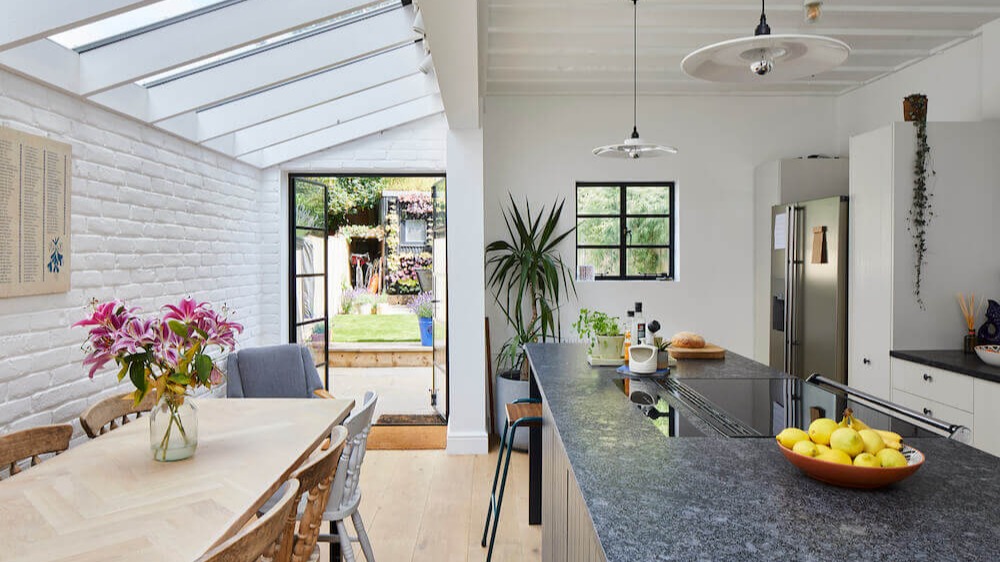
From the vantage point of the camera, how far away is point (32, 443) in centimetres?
213

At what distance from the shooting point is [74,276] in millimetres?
2662

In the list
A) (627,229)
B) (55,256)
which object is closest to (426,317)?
(627,229)

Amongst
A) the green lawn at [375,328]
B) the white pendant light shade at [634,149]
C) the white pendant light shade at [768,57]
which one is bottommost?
the green lawn at [375,328]

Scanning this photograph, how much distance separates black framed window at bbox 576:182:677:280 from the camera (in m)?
5.48

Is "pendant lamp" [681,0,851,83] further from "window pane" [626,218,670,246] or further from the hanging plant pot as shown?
"window pane" [626,218,670,246]

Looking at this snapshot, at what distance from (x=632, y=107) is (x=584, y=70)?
2.72ft

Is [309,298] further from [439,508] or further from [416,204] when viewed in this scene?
[416,204]

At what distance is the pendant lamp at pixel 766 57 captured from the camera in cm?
166

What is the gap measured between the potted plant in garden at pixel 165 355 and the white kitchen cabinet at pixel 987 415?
3.31 metres

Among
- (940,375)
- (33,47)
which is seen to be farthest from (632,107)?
(33,47)

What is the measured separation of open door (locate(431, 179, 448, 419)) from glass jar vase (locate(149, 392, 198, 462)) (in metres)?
3.20

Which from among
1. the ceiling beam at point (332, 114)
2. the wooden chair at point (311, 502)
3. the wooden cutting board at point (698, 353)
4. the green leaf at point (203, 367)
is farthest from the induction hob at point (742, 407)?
the ceiling beam at point (332, 114)

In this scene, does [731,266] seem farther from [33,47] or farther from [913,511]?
[33,47]

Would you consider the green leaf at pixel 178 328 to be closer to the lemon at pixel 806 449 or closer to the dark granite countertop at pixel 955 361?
the lemon at pixel 806 449
